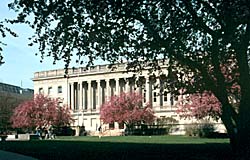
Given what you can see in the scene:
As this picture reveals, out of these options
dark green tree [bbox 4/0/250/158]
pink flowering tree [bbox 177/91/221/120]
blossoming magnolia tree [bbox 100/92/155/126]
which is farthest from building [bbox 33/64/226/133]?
dark green tree [bbox 4/0/250/158]

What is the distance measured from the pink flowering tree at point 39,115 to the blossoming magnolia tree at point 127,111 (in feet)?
28.2

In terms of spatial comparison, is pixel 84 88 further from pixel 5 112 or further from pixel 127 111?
pixel 127 111

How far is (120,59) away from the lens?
77.8 feet

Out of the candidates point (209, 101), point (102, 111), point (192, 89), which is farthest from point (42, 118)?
point (192, 89)

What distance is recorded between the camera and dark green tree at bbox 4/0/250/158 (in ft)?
64.6

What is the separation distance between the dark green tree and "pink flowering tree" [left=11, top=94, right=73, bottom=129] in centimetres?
6835

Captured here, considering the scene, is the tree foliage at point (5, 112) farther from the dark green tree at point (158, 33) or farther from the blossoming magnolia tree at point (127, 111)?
the dark green tree at point (158, 33)

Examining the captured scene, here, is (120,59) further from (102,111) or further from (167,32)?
(102,111)

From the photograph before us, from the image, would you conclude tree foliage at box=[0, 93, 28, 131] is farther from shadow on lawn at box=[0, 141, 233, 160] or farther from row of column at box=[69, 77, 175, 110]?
shadow on lawn at box=[0, 141, 233, 160]

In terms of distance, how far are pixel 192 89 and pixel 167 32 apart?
186 inches

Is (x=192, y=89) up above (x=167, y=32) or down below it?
below

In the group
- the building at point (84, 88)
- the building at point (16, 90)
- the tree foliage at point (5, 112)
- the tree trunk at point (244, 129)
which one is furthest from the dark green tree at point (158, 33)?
the building at point (16, 90)

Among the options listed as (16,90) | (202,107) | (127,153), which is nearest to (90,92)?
(16,90)

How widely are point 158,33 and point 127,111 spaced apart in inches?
2676
